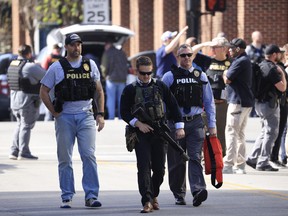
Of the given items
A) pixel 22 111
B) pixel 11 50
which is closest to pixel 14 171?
pixel 22 111

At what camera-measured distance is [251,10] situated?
3130 cm

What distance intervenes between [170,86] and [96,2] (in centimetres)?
1975

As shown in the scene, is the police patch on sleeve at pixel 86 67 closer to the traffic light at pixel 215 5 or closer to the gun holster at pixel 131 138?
the gun holster at pixel 131 138

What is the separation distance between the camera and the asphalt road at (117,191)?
Answer: 43.3ft

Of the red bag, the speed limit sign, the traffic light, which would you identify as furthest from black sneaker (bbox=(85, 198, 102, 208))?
the speed limit sign

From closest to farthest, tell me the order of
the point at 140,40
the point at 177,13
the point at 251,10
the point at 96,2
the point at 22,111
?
the point at 22,111, the point at 251,10, the point at 96,2, the point at 177,13, the point at 140,40

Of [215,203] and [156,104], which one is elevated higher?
[156,104]

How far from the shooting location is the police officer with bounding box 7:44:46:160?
19578mm

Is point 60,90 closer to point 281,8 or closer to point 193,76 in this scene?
point 193,76

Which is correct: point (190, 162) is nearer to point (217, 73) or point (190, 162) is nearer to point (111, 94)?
point (217, 73)

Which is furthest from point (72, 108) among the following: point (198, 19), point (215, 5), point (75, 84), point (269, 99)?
point (215, 5)

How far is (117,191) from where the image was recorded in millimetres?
15180

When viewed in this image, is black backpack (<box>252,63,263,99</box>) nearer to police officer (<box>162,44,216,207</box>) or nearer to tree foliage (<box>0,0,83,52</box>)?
police officer (<box>162,44,216,207</box>)

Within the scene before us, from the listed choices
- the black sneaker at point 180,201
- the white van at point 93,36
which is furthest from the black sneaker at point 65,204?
the white van at point 93,36
